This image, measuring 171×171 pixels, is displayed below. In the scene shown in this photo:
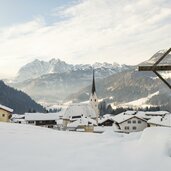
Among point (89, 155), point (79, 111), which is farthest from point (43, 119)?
point (89, 155)

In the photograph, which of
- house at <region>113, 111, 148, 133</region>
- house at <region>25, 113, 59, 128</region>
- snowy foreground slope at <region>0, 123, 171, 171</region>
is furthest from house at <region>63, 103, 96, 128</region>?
snowy foreground slope at <region>0, 123, 171, 171</region>

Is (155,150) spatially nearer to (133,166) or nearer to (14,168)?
(133,166)

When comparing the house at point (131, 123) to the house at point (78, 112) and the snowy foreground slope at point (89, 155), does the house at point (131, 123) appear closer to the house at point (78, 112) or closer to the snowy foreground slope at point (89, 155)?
the house at point (78, 112)

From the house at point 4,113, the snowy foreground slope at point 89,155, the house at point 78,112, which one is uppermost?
the house at point 78,112

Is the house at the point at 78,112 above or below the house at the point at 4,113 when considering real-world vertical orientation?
above

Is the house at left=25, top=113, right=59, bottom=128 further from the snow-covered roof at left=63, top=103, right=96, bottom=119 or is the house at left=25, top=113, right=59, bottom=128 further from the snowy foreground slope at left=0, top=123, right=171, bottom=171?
the snowy foreground slope at left=0, top=123, right=171, bottom=171

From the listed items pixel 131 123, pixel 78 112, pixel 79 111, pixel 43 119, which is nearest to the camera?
pixel 43 119

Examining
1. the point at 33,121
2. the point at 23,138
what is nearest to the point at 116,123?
the point at 33,121

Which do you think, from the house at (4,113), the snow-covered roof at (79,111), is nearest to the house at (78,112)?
the snow-covered roof at (79,111)

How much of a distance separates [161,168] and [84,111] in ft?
464

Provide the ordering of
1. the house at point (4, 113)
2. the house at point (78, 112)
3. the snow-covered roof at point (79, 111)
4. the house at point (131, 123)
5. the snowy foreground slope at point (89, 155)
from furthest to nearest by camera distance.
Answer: the snow-covered roof at point (79, 111)
the house at point (78, 112)
the house at point (131, 123)
the house at point (4, 113)
the snowy foreground slope at point (89, 155)

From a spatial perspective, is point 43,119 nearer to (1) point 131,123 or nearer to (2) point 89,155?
(1) point 131,123

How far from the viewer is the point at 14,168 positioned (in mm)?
11078

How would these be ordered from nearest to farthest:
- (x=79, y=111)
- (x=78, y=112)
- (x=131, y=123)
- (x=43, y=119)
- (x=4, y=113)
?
1. (x=4, y=113)
2. (x=43, y=119)
3. (x=131, y=123)
4. (x=78, y=112)
5. (x=79, y=111)
